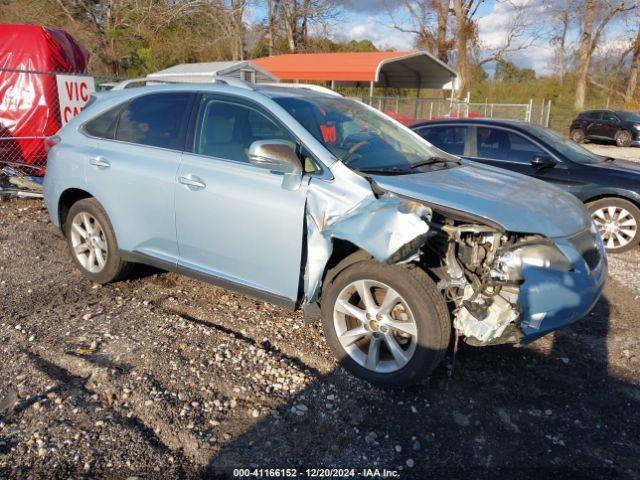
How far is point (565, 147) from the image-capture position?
692 cm

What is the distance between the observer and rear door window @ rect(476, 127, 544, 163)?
673 centimetres

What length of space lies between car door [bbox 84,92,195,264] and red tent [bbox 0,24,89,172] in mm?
5606

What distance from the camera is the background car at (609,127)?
22562 millimetres

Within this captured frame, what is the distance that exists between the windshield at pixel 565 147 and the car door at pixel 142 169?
4.84 meters

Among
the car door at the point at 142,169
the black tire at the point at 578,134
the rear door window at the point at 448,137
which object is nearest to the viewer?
the car door at the point at 142,169

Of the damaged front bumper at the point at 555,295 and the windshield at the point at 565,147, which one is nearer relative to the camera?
the damaged front bumper at the point at 555,295

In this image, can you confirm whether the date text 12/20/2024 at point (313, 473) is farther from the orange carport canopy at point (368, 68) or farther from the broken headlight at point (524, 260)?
the orange carport canopy at point (368, 68)

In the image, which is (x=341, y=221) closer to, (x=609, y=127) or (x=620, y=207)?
(x=620, y=207)

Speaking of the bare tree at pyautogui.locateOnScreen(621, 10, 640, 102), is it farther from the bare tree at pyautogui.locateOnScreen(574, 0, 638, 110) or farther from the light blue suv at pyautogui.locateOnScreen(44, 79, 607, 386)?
the light blue suv at pyautogui.locateOnScreen(44, 79, 607, 386)

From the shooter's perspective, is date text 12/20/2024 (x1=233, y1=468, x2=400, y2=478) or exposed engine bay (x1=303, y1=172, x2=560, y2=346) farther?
exposed engine bay (x1=303, y1=172, x2=560, y2=346)

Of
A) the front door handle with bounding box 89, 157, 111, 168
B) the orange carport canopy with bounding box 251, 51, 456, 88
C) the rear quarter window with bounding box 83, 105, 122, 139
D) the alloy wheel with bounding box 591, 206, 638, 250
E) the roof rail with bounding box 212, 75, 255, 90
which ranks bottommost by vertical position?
the alloy wheel with bounding box 591, 206, 638, 250

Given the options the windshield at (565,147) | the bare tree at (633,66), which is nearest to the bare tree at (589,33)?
the bare tree at (633,66)

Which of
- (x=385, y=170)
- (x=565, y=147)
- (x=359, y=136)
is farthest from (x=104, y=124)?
(x=565, y=147)

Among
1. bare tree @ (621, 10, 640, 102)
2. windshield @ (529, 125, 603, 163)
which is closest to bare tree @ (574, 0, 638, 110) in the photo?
bare tree @ (621, 10, 640, 102)
